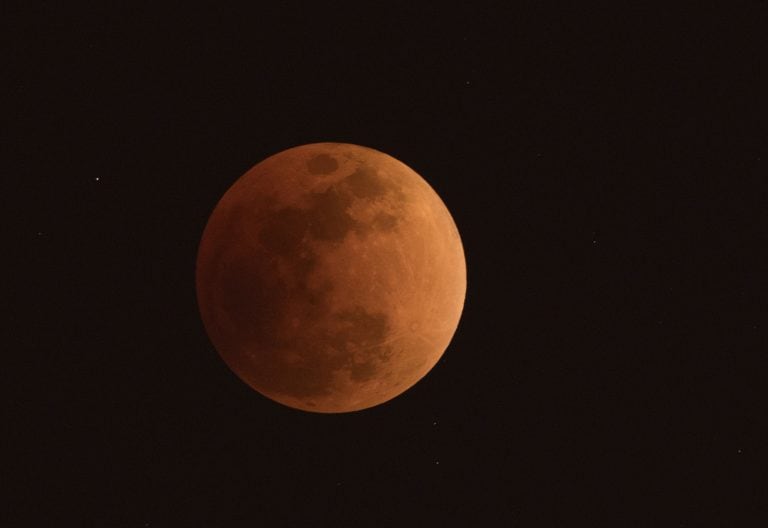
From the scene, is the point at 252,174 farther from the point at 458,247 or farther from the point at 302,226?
the point at 458,247

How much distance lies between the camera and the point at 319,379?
11.3 feet

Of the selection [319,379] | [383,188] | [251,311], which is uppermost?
[383,188]

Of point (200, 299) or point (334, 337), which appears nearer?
point (334, 337)

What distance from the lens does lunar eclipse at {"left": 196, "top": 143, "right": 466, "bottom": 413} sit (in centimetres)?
321

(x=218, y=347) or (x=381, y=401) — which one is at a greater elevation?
(x=218, y=347)

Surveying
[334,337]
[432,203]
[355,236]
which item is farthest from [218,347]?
[432,203]

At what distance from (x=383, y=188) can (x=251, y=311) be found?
3.48 feet

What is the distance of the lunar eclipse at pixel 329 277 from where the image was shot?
3.21m

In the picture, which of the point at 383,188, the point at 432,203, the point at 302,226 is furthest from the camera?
the point at 432,203

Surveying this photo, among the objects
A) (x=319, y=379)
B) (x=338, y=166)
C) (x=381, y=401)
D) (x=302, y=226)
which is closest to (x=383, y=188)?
(x=338, y=166)

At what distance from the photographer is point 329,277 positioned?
317 cm

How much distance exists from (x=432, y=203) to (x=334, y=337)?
1.09 meters

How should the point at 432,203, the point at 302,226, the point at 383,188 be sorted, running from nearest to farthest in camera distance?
the point at 302,226, the point at 383,188, the point at 432,203

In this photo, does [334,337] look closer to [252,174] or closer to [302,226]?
[302,226]
